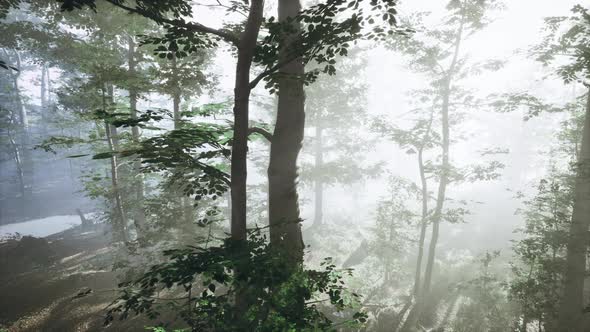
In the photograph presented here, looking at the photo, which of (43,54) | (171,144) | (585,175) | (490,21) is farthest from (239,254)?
(43,54)

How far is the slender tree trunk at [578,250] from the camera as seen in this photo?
8.16 meters

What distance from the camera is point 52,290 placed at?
10289 mm

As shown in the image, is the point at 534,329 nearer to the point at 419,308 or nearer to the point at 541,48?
the point at 419,308

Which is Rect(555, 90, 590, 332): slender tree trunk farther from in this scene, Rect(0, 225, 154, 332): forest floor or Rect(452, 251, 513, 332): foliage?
Rect(0, 225, 154, 332): forest floor

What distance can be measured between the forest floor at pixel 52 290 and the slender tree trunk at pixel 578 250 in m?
11.3

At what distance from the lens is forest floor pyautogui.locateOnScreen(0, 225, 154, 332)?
8422 millimetres

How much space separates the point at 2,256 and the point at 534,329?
24343 mm

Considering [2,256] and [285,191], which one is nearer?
[285,191]

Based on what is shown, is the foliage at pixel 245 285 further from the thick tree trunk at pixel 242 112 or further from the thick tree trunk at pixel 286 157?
the thick tree trunk at pixel 286 157

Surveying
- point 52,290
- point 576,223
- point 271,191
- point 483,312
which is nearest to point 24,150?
point 52,290

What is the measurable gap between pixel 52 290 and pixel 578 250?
16.7 m

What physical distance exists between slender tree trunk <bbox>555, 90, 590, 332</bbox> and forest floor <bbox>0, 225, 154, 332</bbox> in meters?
11.3

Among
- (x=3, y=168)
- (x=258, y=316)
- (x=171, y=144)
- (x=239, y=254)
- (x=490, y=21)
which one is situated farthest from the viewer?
(x=3, y=168)

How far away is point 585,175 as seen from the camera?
26.0ft
